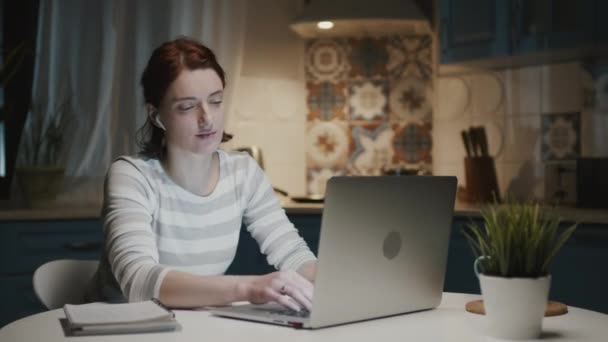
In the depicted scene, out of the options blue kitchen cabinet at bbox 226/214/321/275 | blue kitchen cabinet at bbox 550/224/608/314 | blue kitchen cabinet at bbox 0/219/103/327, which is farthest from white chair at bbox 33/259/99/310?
blue kitchen cabinet at bbox 550/224/608/314

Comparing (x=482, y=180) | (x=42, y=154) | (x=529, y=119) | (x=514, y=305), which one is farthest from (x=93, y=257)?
(x=514, y=305)

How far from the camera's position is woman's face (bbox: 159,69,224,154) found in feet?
5.98

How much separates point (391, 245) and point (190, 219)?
0.72 metres

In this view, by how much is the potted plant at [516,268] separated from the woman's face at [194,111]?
82 centimetres

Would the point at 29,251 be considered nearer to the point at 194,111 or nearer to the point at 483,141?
the point at 194,111

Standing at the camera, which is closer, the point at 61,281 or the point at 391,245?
the point at 391,245

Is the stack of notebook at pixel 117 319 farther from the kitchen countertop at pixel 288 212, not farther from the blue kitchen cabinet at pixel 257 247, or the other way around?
the blue kitchen cabinet at pixel 257 247

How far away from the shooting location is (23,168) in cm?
295

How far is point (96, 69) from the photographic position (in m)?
3.12

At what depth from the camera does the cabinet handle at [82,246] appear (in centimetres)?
274

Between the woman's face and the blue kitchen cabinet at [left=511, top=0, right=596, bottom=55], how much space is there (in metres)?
1.42

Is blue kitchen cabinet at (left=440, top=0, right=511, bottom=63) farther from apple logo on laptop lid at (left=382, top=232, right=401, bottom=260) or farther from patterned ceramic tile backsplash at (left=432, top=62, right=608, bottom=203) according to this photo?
apple logo on laptop lid at (left=382, top=232, right=401, bottom=260)

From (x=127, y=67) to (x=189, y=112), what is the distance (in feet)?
4.70

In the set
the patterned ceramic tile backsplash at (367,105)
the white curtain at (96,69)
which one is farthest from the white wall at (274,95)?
the white curtain at (96,69)
